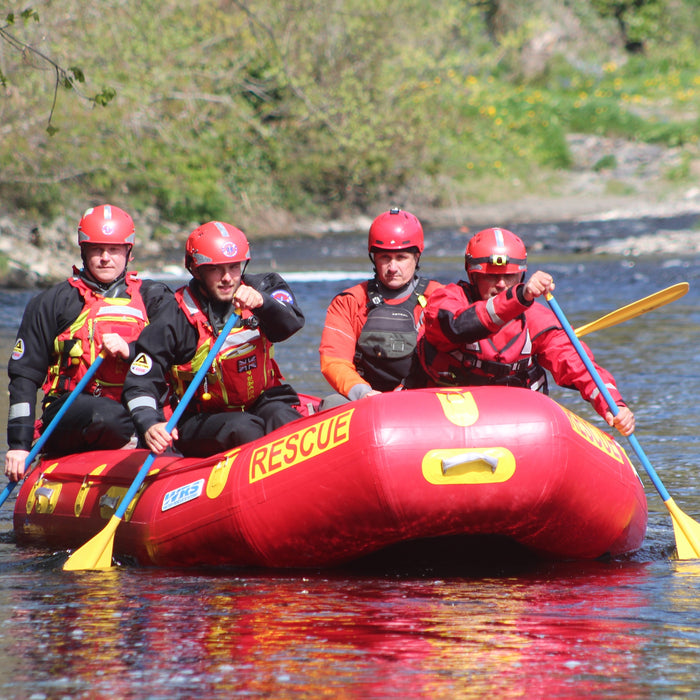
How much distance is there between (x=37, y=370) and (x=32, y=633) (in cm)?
185

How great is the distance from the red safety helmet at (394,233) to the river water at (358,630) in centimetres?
153

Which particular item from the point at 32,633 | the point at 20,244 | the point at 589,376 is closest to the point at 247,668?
the point at 32,633

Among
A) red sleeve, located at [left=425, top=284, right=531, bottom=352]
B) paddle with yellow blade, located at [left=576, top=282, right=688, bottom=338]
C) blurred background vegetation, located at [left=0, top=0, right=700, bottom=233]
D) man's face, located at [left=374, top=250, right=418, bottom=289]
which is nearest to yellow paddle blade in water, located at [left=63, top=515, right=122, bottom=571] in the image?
red sleeve, located at [left=425, top=284, right=531, bottom=352]

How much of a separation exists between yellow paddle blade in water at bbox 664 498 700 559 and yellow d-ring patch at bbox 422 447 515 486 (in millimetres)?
1069

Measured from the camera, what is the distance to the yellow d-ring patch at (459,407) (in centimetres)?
421

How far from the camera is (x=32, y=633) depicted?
379 centimetres

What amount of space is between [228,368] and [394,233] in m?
1.00

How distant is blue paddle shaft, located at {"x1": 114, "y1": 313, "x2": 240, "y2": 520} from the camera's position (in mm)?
4871

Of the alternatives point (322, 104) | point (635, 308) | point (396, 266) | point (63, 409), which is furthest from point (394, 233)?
point (322, 104)

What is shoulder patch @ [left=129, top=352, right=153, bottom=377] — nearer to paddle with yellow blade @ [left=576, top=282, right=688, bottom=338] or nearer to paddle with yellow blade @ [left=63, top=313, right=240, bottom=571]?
paddle with yellow blade @ [left=63, top=313, right=240, bottom=571]

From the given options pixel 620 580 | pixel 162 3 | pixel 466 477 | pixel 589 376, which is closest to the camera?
pixel 466 477

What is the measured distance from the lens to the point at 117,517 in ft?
16.0

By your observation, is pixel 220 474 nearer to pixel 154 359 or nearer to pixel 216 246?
pixel 154 359

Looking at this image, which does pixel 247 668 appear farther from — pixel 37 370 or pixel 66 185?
pixel 66 185
